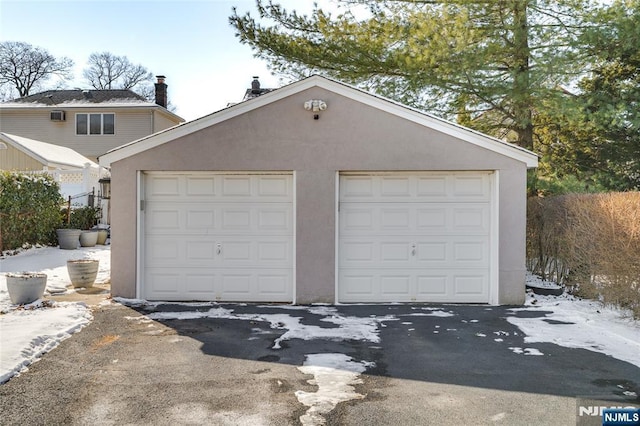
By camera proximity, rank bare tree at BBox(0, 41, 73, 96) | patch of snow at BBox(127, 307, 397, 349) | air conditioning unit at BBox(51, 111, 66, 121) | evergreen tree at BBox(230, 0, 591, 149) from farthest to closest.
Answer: bare tree at BBox(0, 41, 73, 96) < air conditioning unit at BBox(51, 111, 66, 121) < evergreen tree at BBox(230, 0, 591, 149) < patch of snow at BBox(127, 307, 397, 349)

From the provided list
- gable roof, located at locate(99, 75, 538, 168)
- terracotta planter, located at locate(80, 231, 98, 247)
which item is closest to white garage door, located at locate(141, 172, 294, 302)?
gable roof, located at locate(99, 75, 538, 168)

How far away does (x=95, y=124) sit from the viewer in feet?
80.7

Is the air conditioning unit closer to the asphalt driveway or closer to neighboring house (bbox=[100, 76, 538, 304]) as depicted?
neighboring house (bbox=[100, 76, 538, 304])

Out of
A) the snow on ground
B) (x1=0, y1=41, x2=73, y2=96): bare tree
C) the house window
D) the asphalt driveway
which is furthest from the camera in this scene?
(x1=0, y1=41, x2=73, y2=96): bare tree

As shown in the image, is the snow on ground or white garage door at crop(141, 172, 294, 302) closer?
the snow on ground

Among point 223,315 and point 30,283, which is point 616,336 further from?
point 30,283

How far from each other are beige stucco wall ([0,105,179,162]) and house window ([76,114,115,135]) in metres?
0.19

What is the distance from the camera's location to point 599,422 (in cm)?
385

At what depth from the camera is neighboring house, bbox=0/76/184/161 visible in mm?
24172

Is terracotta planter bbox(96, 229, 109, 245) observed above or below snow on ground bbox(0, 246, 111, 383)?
above

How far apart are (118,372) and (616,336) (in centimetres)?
618

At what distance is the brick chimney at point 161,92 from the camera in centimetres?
2558

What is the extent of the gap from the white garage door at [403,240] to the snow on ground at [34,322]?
14.3 feet

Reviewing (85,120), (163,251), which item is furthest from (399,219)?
(85,120)
